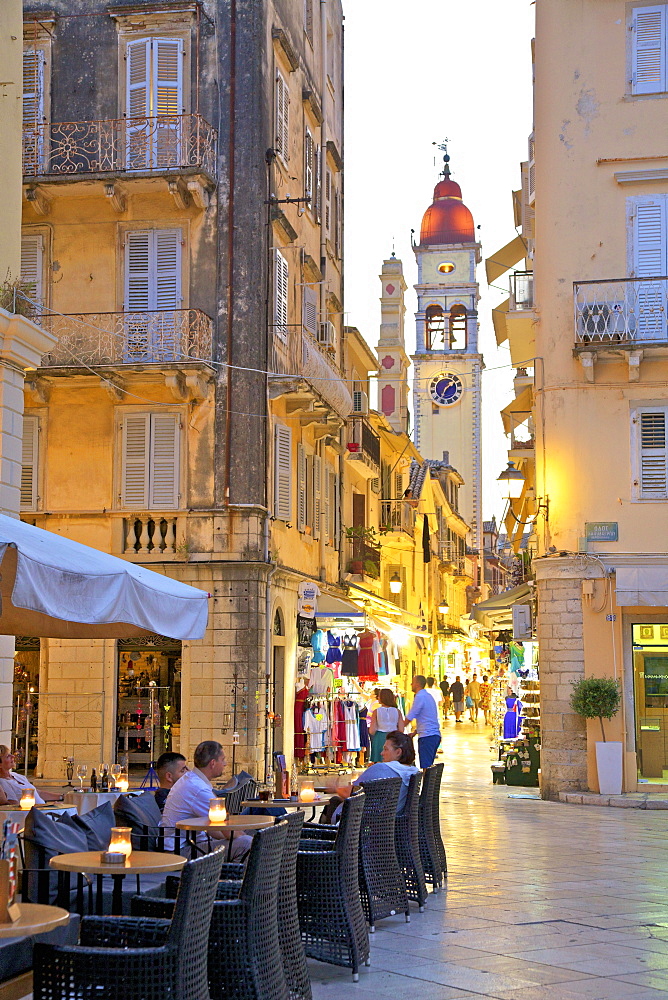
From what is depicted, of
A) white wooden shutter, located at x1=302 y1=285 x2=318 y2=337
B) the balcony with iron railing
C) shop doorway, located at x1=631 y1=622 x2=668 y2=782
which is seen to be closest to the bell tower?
the balcony with iron railing

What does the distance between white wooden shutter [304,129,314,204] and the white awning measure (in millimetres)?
11687

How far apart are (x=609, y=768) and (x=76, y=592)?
47.1 feet

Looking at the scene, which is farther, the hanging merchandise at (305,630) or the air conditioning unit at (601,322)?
the hanging merchandise at (305,630)

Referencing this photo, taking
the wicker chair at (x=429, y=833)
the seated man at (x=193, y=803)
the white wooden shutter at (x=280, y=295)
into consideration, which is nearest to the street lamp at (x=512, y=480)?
the white wooden shutter at (x=280, y=295)

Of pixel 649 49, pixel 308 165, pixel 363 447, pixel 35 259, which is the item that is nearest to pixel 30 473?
pixel 35 259

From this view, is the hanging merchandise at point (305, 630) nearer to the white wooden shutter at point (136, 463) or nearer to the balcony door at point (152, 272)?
the white wooden shutter at point (136, 463)

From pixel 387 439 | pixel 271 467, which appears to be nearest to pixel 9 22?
pixel 271 467

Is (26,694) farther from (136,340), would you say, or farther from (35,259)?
(35,259)

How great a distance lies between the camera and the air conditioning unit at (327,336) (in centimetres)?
2927

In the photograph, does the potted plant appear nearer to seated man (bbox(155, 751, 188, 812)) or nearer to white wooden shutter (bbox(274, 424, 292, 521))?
white wooden shutter (bbox(274, 424, 292, 521))

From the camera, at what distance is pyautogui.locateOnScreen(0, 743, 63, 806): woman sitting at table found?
9959 mm

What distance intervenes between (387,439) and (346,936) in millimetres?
35217

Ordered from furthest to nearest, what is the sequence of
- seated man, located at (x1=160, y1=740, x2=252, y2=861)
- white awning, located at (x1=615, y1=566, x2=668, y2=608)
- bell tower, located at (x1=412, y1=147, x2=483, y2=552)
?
1. bell tower, located at (x1=412, y1=147, x2=483, y2=552)
2. white awning, located at (x1=615, y1=566, x2=668, y2=608)
3. seated man, located at (x1=160, y1=740, x2=252, y2=861)

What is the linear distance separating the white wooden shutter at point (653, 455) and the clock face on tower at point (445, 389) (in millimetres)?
61029
